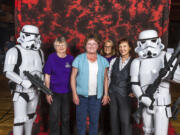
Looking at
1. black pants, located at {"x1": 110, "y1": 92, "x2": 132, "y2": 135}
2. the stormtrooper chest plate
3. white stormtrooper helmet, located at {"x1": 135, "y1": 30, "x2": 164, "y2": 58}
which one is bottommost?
black pants, located at {"x1": 110, "y1": 92, "x2": 132, "y2": 135}

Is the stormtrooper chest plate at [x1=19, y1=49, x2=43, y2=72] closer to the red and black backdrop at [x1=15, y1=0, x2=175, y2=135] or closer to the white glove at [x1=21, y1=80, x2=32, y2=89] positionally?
the white glove at [x1=21, y1=80, x2=32, y2=89]

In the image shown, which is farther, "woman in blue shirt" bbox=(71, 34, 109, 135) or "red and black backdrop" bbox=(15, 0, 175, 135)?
"red and black backdrop" bbox=(15, 0, 175, 135)

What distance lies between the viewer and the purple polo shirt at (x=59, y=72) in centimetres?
224

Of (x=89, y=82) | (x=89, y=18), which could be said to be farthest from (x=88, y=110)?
(x=89, y=18)

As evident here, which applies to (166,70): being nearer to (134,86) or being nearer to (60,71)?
(134,86)

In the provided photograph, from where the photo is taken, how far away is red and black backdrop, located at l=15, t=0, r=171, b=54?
8.70 ft

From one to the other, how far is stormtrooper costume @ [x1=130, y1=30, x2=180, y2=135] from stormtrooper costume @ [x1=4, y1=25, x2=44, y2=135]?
111 centimetres

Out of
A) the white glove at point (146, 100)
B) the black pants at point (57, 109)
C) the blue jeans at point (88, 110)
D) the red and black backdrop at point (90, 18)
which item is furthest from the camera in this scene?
the red and black backdrop at point (90, 18)

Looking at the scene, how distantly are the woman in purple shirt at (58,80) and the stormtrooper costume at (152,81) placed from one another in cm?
77

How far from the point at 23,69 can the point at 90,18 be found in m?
1.17

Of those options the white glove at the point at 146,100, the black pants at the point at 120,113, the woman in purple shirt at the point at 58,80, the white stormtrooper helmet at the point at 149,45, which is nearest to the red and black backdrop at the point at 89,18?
the woman in purple shirt at the point at 58,80

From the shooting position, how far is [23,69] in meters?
2.13

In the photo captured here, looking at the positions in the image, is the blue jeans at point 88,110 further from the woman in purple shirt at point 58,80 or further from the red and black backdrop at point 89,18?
the red and black backdrop at point 89,18

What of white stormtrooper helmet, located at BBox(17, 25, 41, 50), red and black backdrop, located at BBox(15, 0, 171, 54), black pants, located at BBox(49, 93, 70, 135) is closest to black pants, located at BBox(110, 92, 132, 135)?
black pants, located at BBox(49, 93, 70, 135)
